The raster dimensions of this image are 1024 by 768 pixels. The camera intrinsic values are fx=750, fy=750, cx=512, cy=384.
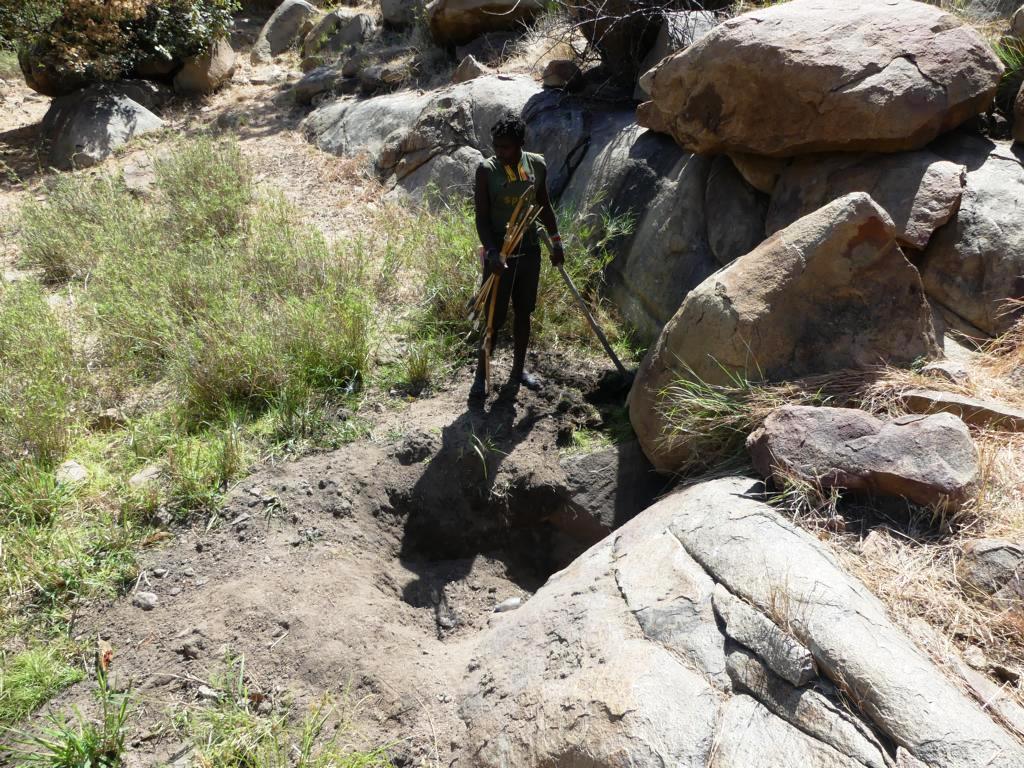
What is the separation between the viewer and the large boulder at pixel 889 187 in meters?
4.07

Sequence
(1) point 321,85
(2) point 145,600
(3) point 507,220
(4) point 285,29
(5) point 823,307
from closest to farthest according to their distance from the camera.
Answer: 1. (2) point 145,600
2. (5) point 823,307
3. (3) point 507,220
4. (1) point 321,85
5. (4) point 285,29

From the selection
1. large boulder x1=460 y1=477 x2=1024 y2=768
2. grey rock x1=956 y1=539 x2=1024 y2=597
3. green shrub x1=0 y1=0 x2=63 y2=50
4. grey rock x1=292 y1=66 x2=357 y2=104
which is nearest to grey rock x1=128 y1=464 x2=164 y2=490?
large boulder x1=460 y1=477 x2=1024 y2=768

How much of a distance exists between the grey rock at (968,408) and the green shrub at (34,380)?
14.0ft

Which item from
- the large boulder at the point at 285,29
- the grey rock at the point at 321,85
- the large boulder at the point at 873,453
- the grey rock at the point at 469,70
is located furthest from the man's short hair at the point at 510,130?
the large boulder at the point at 285,29

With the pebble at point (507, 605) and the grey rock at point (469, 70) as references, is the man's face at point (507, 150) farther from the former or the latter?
the grey rock at point (469, 70)

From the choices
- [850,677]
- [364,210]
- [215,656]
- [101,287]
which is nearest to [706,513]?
[850,677]

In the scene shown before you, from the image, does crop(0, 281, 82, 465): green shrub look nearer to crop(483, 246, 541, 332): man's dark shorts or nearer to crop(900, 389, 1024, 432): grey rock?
crop(483, 246, 541, 332): man's dark shorts

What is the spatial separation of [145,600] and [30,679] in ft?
1.65

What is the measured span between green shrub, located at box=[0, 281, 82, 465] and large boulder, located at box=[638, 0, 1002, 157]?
4.25 m

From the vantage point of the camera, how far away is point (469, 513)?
420 centimetres

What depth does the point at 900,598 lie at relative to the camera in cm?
258

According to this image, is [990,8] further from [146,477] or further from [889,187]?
[146,477]

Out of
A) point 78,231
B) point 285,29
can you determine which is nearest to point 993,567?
point 78,231

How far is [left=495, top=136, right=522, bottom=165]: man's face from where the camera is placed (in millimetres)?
4086
